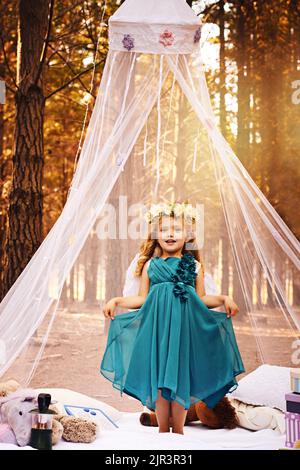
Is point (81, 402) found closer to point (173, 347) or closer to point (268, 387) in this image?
point (173, 347)

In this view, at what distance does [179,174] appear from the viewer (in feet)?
25.2

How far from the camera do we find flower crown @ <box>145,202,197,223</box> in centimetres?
379

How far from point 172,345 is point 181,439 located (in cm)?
45

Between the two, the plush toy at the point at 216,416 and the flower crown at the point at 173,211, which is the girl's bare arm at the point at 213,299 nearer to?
the flower crown at the point at 173,211

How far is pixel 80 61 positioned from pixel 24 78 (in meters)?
3.65

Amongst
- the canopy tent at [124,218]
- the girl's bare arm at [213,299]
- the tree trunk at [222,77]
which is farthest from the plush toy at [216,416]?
the tree trunk at [222,77]

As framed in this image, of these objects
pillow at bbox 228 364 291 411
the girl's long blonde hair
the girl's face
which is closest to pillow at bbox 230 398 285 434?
pillow at bbox 228 364 291 411

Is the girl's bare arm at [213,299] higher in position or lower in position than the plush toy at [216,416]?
higher

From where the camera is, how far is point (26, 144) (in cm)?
534

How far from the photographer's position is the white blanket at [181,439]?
315 cm

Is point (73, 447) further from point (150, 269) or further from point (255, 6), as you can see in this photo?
point (255, 6)

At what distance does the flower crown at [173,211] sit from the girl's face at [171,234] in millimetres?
28

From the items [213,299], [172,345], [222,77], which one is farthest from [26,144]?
[222,77]
